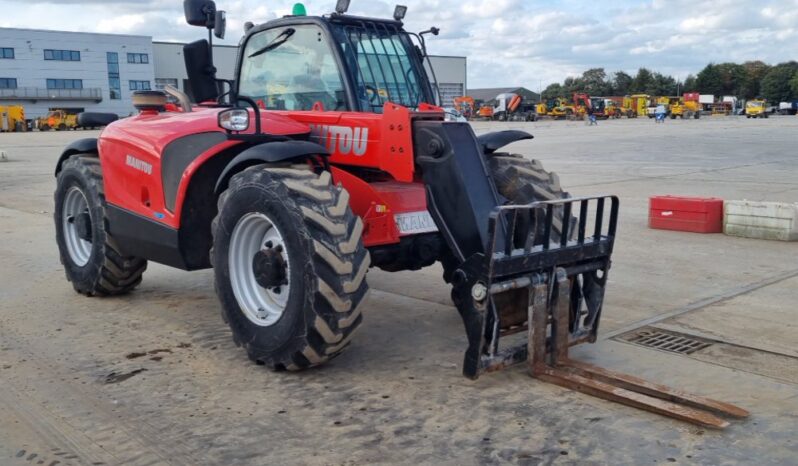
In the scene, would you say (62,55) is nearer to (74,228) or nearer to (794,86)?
(74,228)

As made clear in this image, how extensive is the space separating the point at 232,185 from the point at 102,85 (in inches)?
3379

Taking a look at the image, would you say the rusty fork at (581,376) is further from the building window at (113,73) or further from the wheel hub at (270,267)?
the building window at (113,73)

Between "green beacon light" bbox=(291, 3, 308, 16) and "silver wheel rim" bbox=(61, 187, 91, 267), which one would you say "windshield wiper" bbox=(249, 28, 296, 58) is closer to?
"green beacon light" bbox=(291, 3, 308, 16)

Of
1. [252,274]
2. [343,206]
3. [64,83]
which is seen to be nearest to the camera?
[343,206]

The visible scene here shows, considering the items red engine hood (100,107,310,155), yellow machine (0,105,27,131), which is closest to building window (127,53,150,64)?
yellow machine (0,105,27,131)

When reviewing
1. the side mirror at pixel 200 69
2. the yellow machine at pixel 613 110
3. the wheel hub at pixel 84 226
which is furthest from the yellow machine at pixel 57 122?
the side mirror at pixel 200 69

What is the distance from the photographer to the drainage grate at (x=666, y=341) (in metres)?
5.47

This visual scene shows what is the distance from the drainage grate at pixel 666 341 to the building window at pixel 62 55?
86558 mm

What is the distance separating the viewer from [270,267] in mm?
4965

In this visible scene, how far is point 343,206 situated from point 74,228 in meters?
3.93

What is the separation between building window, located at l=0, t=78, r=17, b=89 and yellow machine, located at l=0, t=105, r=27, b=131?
16.8 meters

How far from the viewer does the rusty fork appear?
424cm

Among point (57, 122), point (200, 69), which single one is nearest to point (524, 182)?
point (200, 69)

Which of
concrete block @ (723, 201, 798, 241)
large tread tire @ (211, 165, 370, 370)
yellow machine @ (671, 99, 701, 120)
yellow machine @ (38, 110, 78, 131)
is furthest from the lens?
yellow machine @ (671, 99, 701, 120)
